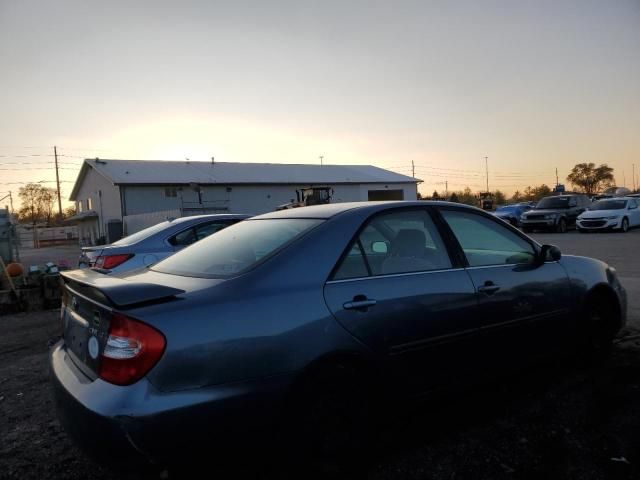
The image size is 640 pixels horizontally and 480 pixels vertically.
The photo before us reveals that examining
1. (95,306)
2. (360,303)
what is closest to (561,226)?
(360,303)

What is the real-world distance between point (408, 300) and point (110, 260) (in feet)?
16.4

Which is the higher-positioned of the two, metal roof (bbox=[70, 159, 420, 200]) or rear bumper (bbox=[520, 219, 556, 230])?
metal roof (bbox=[70, 159, 420, 200])

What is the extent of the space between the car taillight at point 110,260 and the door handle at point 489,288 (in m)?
5.00

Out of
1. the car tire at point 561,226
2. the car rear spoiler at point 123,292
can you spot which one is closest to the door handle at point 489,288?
the car rear spoiler at point 123,292

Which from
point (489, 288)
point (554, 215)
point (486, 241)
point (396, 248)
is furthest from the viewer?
point (554, 215)

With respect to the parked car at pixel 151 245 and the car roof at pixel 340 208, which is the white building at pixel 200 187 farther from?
the car roof at pixel 340 208

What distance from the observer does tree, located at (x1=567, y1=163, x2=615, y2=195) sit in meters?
101

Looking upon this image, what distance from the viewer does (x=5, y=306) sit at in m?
→ 8.21

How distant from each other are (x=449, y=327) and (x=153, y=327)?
1.80 m

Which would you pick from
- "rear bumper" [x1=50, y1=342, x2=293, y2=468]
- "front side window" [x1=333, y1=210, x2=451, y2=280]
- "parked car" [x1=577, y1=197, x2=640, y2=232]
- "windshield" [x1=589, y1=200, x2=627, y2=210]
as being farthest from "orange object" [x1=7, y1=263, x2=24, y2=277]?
"windshield" [x1=589, y1=200, x2=627, y2=210]

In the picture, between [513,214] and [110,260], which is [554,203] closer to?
[513,214]

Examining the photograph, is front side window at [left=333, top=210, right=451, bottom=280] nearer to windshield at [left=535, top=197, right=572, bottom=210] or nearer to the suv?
the suv

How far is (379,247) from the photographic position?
3.10 meters

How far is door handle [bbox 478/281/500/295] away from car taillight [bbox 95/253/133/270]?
5001 mm
